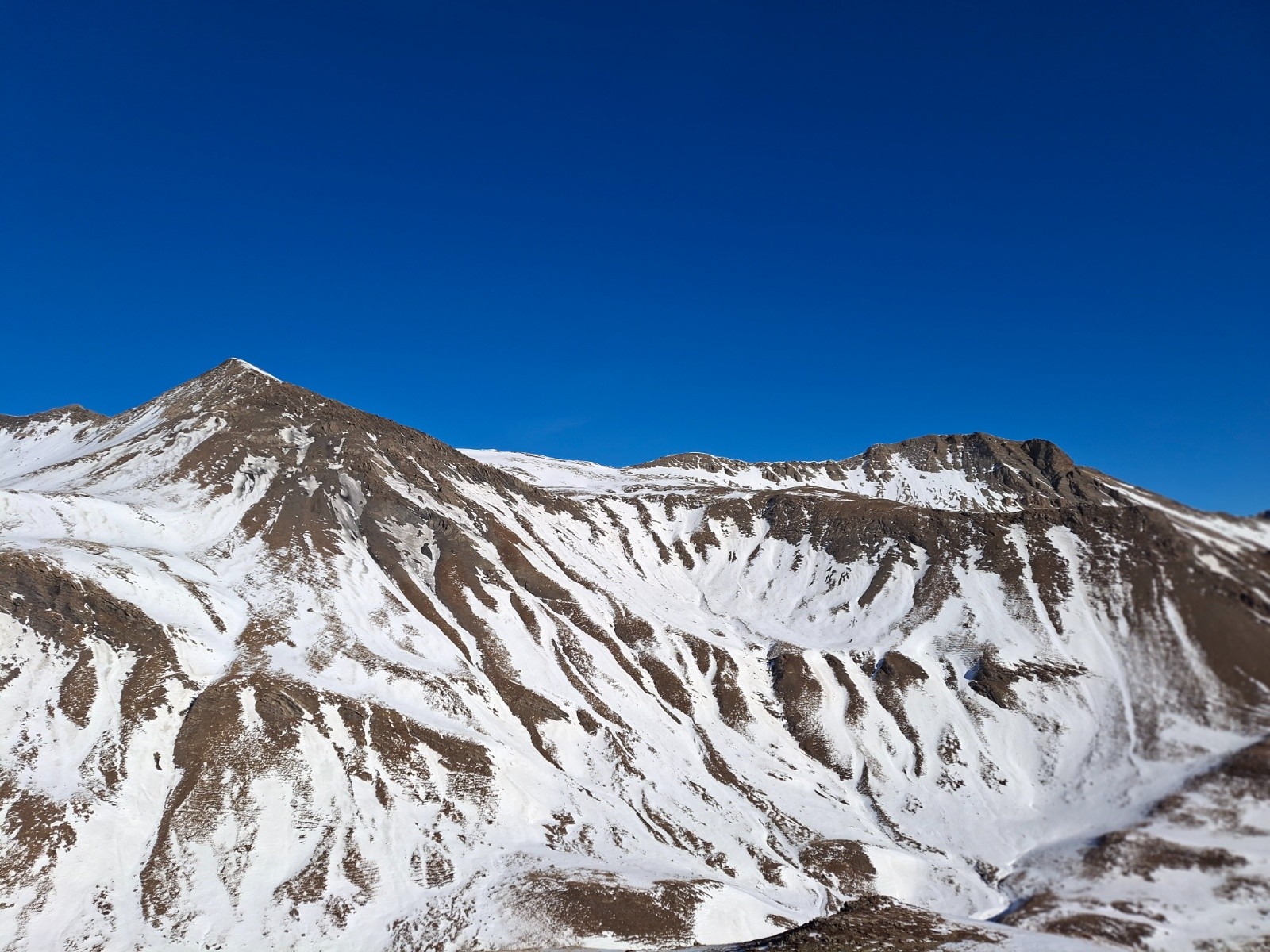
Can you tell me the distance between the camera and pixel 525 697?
75.8 metres

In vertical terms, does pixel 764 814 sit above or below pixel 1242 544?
below

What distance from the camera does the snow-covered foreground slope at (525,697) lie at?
4425 cm

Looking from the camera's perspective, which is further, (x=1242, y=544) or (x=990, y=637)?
(x=990, y=637)

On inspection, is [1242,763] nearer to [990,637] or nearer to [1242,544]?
[1242,544]

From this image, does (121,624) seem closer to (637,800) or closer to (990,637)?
(637,800)

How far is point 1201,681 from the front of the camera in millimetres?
29719

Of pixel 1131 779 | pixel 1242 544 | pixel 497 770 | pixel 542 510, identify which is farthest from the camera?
pixel 542 510

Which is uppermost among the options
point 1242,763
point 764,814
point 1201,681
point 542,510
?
point 542,510

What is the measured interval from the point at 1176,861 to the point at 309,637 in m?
69.3

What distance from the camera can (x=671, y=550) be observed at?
129625 millimetres

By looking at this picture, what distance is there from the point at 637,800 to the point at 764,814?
1257cm

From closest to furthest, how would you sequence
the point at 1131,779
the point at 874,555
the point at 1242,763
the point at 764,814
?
the point at 1242,763, the point at 1131,779, the point at 764,814, the point at 874,555

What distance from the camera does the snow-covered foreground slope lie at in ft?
145

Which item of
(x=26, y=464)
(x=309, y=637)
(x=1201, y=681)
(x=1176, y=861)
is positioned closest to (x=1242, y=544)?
(x=1201, y=681)
